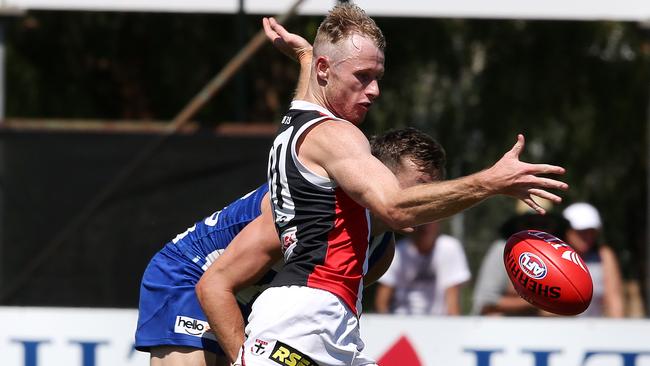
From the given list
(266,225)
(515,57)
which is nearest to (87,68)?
(515,57)

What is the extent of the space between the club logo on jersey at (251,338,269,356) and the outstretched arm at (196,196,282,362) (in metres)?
0.44

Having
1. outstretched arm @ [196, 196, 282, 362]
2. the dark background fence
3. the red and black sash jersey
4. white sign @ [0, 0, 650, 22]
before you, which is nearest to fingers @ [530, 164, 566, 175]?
the red and black sash jersey

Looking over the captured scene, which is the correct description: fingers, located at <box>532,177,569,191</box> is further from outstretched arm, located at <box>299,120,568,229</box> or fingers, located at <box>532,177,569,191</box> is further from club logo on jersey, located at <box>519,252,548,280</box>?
club logo on jersey, located at <box>519,252,548,280</box>

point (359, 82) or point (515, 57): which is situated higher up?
point (515, 57)

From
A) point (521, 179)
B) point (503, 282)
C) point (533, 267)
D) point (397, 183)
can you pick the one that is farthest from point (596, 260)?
point (521, 179)

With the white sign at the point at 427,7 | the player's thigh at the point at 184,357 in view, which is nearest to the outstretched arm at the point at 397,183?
the player's thigh at the point at 184,357

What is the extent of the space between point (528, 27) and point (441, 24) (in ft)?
3.26

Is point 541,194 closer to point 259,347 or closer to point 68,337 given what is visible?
point 259,347

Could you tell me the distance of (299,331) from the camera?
3912mm

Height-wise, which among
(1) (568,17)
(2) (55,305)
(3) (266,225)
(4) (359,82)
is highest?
(1) (568,17)

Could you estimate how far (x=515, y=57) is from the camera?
1366cm

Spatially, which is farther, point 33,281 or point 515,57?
point 515,57

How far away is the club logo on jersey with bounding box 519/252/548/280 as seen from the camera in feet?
13.8

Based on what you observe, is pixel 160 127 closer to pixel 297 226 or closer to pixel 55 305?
pixel 55 305
